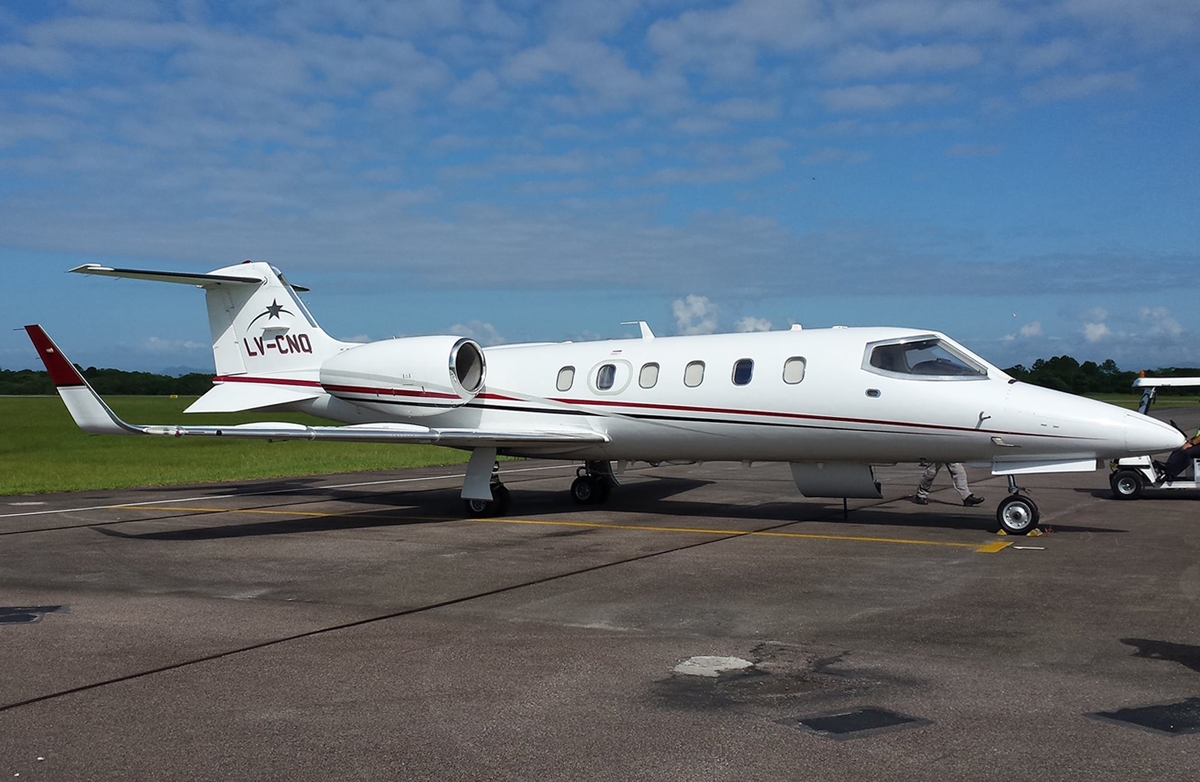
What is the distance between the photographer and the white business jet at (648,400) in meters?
12.9

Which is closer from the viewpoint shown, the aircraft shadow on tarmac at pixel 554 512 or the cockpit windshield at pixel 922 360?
the cockpit windshield at pixel 922 360

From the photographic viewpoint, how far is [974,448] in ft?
42.6

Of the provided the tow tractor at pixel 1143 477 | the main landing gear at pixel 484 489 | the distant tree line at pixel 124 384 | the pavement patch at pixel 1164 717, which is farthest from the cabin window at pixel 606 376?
the distant tree line at pixel 124 384

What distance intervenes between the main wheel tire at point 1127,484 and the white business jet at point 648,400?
223 inches

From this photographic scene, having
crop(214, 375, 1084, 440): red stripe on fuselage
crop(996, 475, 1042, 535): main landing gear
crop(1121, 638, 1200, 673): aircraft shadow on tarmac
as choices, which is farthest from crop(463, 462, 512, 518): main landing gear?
crop(1121, 638, 1200, 673): aircraft shadow on tarmac

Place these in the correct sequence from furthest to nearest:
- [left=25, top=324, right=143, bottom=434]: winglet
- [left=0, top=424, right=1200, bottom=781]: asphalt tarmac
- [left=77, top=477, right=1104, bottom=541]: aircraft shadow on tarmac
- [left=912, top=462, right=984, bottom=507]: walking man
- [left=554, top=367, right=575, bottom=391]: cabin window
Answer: [left=554, top=367, right=575, bottom=391]: cabin window < [left=912, top=462, right=984, bottom=507]: walking man < [left=77, top=477, right=1104, bottom=541]: aircraft shadow on tarmac < [left=25, top=324, right=143, bottom=434]: winglet < [left=0, top=424, right=1200, bottom=781]: asphalt tarmac

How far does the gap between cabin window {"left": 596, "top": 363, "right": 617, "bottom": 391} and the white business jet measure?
0.03 metres

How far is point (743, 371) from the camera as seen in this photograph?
14656 mm

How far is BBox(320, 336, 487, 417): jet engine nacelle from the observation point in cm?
1683

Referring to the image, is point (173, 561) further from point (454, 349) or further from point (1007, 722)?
point (1007, 722)

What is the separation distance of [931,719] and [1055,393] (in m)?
8.19

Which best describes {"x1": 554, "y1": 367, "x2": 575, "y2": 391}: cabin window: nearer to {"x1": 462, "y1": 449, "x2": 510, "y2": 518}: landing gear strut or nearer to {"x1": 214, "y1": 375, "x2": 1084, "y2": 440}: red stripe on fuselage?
{"x1": 214, "y1": 375, "x2": 1084, "y2": 440}: red stripe on fuselage

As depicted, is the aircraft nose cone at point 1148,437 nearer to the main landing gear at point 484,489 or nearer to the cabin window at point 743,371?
the cabin window at point 743,371

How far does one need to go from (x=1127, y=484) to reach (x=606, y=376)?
9.47 meters
